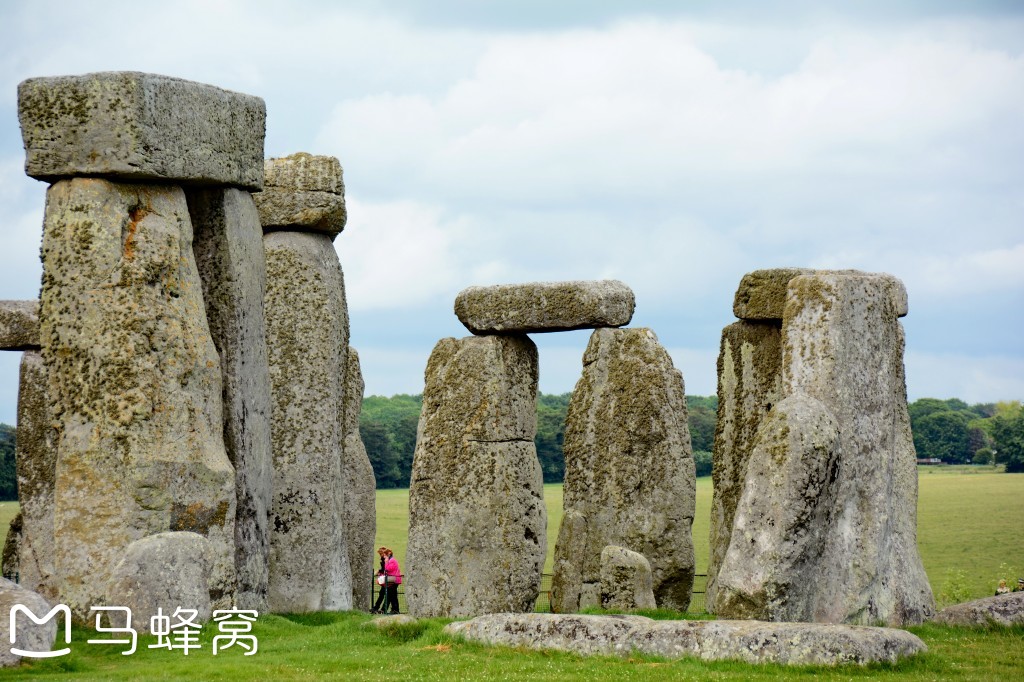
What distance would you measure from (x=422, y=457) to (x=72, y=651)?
8110 millimetres

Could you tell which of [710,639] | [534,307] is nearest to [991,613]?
[710,639]

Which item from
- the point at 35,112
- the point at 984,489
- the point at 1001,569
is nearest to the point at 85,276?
the point at 35,112

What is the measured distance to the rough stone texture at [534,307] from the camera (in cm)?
2058

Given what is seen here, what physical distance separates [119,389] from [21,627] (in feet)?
9.18

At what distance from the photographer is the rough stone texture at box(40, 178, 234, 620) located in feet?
47.3

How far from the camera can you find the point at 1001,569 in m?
30.0

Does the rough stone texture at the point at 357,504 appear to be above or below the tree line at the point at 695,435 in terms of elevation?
below

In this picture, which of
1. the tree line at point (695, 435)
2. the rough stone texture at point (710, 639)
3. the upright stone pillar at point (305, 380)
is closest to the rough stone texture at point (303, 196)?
the upright stone pillar at point (305, 380)

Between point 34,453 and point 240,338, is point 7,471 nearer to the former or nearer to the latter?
point 34,453

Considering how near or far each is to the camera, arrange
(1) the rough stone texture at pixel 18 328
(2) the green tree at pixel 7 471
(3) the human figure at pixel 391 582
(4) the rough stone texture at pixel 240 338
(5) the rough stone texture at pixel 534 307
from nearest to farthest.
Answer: (4) the rough stone texture at pixel 240 338, (5) the rough stone texture at pixel 534 307, (1) the rough stone texture at pixel 18 328, (3) the human figure at pixel 391 582, (2) the green tree at pixel 7 471

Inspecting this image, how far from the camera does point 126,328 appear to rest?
47.9ft

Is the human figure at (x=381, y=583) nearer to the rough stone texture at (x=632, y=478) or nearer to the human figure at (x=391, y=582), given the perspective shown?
the human figure at (x=391, y=582)

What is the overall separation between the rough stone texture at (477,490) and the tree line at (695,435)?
20.0m

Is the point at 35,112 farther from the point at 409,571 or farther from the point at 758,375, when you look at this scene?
the point at 758,375
